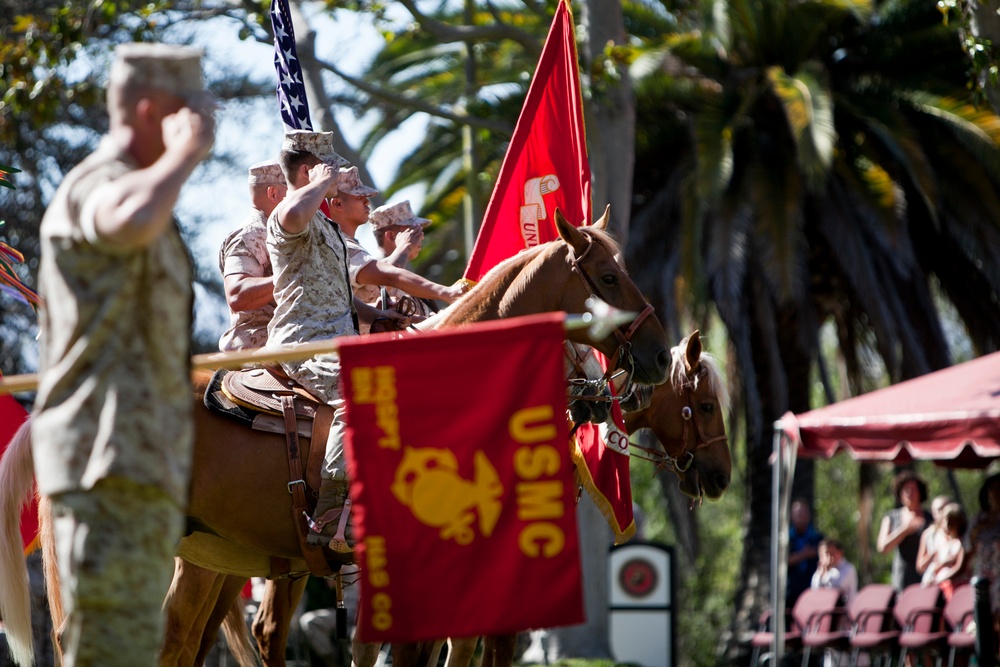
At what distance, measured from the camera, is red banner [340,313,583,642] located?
392 cm

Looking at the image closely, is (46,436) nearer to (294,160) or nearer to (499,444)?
(499,444)

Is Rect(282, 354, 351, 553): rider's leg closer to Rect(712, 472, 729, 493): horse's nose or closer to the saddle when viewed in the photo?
the saddle

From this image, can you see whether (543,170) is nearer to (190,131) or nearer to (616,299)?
(616,299)

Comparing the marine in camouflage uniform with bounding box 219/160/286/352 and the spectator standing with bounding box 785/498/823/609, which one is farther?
the spectator standing with bounding box 785/498/823/609

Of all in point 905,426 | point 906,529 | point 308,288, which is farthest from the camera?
point 906,529

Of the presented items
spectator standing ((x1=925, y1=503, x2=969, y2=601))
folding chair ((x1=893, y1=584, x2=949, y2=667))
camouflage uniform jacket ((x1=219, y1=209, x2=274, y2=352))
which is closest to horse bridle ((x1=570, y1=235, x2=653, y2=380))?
camouflage uniform jacket ((x1=219, y1=209, x2=274, y2=352))

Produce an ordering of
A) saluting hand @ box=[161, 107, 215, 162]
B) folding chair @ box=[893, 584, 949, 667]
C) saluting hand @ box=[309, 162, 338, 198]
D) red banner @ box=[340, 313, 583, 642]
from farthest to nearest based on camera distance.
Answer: folding chair @ box=[893, 584, 949, 667] → saluting hand @ box=[309, 162, 338, 198] → red banner @ box=[340, 313, 583, 642] → saluting hand @ box=[161, 107, 215, 162]

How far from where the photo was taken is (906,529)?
40.5 ft

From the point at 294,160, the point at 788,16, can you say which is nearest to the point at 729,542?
the point at 788,16

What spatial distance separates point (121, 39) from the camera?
59.2 feet

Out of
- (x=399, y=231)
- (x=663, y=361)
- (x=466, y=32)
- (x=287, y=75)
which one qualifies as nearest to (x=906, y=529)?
(x=466, y=32)

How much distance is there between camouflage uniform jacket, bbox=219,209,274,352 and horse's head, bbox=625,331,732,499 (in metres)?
2.45

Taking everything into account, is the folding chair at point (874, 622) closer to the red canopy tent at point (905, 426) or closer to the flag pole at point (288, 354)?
the red canopy tent at point (905, 426)

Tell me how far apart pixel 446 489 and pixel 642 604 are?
1006 cm
